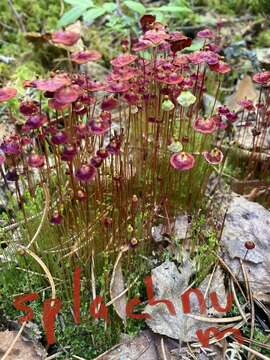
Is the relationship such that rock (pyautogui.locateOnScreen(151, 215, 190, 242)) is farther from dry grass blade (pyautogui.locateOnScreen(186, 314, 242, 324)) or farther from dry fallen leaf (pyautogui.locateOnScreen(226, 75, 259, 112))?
dry fallen leaf (pyautogui.locateOnScreen(226, 75, 259, 112))

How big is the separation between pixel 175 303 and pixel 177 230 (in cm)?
34

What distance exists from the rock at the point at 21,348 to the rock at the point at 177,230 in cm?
59

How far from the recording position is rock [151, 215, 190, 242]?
1.79 meters

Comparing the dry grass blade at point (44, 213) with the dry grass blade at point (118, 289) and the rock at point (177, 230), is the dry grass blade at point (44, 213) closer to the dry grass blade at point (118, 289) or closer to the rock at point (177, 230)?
the dry grass blade at point (118, 289)

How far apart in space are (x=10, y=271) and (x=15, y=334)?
0.78 ft

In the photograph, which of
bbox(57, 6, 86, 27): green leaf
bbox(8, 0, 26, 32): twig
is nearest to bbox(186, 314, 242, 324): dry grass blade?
bbox(57, 6, 86, 27): green leaf

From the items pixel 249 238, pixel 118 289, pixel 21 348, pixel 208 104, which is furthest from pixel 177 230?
pixel 208 104

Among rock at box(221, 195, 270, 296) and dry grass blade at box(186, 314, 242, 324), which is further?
rock at box(221, 195, 270, 296)

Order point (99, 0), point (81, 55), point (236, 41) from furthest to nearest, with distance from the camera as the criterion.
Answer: point (99, 0), point (236, 41), point (81, 55)

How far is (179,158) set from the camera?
1.46 meters

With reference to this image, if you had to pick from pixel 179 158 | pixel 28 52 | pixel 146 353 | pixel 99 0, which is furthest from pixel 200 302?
pixel 99 0

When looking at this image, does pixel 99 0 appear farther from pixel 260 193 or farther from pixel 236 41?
pixel 260 193

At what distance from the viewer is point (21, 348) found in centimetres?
148

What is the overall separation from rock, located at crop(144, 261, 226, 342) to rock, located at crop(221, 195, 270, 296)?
106 mm
